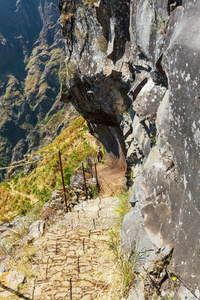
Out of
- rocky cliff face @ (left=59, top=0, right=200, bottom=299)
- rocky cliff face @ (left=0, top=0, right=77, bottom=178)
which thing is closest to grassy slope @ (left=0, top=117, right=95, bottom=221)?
rocky cliff face @ (left=59, top=0, right=200, bottom=299)

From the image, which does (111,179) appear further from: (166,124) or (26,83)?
(26,83)

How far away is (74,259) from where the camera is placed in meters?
4.97

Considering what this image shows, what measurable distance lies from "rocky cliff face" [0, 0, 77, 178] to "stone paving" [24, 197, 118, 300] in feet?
332

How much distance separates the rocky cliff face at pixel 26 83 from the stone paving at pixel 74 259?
101 meters

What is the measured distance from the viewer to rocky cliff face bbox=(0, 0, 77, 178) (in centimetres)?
13162

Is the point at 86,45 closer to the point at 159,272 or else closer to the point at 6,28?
the point at 159,272

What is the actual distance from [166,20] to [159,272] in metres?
4.16

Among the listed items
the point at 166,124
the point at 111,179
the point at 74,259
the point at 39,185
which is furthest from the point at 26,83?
the point at 166,124

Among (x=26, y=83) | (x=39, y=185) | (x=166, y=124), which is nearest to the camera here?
(x=166, y=124)

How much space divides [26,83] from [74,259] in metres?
182

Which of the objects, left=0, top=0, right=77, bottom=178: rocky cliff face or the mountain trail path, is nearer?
the mountain trail path

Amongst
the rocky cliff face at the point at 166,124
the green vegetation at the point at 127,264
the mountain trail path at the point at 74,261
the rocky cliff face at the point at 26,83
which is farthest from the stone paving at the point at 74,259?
the rocky cliff face at the point at 26,83

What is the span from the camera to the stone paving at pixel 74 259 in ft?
13.5

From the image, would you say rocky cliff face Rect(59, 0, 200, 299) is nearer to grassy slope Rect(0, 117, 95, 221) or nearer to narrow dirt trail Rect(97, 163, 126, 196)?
narrow dirt trail Rect(97, 163, 126, 196)
